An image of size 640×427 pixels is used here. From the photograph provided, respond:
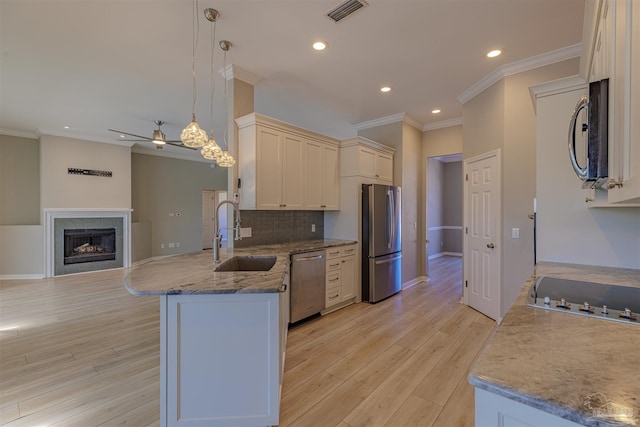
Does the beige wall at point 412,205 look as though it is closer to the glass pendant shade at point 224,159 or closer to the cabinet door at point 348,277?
the cabinet door at point 348,277

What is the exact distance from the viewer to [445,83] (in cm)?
369

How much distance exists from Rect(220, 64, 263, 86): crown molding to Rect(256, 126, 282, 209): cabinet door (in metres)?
0.70

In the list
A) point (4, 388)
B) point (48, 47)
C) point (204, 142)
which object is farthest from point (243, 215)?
point (48, 47)

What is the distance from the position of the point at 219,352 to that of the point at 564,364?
1.60m

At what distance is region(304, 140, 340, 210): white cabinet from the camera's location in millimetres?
3871

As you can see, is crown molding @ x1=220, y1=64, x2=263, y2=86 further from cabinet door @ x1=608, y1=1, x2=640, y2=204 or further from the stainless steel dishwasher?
cabinet door @ x1=608, y1=1, x2=640, y2=204

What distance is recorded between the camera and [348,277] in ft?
13.2

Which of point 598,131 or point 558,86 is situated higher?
point 558,86

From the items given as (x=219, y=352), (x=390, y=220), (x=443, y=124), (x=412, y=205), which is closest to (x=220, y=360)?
(x=219, y=352)

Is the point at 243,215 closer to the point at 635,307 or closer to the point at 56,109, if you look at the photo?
the point at 635,307

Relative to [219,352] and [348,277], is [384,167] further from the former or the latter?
[219,352]

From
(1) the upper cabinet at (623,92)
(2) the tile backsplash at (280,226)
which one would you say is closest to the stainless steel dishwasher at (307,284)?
(2) the tile backsplash at (280,226)

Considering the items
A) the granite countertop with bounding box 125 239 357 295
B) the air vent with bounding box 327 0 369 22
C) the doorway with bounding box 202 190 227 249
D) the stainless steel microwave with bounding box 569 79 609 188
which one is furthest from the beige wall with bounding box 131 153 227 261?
the stainless steel microwave with bounding box 569 79 609 188

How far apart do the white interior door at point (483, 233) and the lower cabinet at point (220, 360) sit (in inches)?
118
